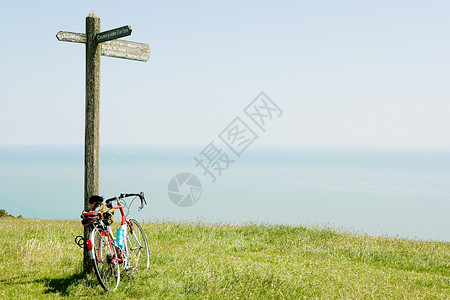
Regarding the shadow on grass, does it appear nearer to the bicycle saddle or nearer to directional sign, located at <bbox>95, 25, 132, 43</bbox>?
the bicycle saddle

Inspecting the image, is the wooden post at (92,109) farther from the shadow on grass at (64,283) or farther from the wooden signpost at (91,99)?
the shadow on grass at (64,283)

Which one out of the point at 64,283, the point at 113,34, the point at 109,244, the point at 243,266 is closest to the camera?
the point at 109,244

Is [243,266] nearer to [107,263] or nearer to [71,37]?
Answer: [107,263]

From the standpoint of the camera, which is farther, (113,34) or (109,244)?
(113,34)

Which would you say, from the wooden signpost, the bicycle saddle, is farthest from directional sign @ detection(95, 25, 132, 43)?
the bicycle saddle

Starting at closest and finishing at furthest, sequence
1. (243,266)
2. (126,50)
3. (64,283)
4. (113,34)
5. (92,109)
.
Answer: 1. (64,283)
2. (113,34)
3. (92,109)
4. (126,50)
5. (243,266)

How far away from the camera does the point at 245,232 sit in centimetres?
1533

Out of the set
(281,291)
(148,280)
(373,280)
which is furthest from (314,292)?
(148,280)

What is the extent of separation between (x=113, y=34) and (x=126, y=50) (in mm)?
995

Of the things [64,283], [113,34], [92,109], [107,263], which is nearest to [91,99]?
[92,109]

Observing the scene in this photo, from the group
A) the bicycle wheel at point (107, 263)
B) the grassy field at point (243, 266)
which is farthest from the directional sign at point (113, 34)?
the grassy field at point (243, 266)

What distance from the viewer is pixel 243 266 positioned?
9555mm

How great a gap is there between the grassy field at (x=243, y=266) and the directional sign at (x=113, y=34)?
188 inches

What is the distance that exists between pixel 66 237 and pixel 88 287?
6.46 meters
